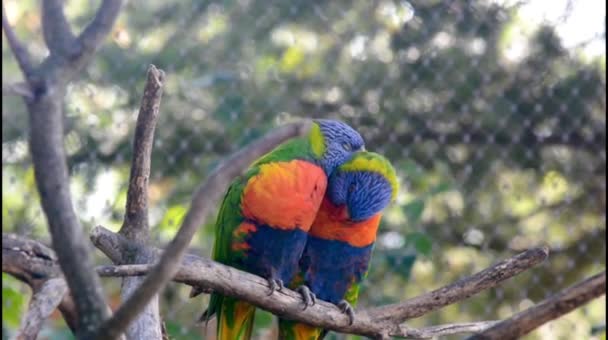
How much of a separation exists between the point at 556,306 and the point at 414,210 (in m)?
1.00

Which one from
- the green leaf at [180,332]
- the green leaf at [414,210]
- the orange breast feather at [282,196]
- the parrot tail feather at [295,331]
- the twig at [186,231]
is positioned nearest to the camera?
the twig at [186,231]

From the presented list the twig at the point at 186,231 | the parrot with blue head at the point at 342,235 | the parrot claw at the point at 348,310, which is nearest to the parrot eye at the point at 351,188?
the parrot with blue head at the point at 342,235

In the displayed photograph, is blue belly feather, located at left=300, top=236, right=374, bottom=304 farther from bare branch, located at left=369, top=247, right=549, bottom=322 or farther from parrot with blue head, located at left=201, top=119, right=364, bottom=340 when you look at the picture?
bare branch, located at left=369, top=247, right=549, bottom=322

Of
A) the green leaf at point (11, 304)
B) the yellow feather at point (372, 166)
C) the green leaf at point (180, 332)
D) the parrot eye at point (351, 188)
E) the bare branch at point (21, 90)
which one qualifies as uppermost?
the yellow feather at point (372, 166)

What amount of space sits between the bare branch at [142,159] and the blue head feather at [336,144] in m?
0.52

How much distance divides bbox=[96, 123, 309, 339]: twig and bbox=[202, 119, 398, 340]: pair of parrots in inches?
28.2

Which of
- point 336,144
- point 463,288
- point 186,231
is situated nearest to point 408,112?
point 336,144

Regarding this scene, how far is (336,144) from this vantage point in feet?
5.22

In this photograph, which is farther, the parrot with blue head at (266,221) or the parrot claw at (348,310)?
the parrot with blue head at (266,221)

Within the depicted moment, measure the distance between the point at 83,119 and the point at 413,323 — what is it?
34.1 inches

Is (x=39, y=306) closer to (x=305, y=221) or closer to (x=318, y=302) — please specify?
(x=318, y=302)

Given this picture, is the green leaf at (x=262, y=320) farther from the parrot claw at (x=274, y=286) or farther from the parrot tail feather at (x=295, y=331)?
the parrot claw at (x=274, y=286)

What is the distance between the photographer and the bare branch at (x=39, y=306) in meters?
0.82

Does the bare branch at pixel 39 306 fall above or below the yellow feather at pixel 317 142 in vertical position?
below
